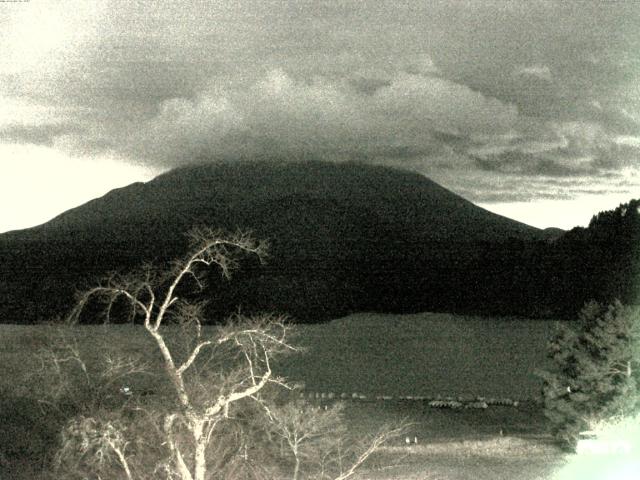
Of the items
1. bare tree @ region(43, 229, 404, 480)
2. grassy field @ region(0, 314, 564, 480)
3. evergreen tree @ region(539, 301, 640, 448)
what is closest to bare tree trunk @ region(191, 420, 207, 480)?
bare tree @ region(43, 229, 404, 480)

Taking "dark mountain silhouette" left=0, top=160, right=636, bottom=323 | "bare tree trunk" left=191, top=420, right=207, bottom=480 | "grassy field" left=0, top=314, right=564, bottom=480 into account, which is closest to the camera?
"bare tree trunk" left=191, top=420, right=207, bottom=480

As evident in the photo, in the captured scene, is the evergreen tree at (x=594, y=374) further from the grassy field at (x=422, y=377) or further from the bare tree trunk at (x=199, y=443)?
the bare tree trunk at (x=199, y=443)

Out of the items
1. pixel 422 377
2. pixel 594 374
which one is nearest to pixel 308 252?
pixel 422 377

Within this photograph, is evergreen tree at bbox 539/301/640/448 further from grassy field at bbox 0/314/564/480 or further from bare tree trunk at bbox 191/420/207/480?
bare tree trunk at bbox 191/420/207/480

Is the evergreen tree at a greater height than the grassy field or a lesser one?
greater

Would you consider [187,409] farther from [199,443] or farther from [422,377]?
[422,377]

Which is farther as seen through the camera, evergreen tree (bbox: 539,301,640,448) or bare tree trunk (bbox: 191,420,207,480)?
evergreen tree (bbox: 539,301,640,448)

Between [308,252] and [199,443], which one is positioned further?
[308,252]
